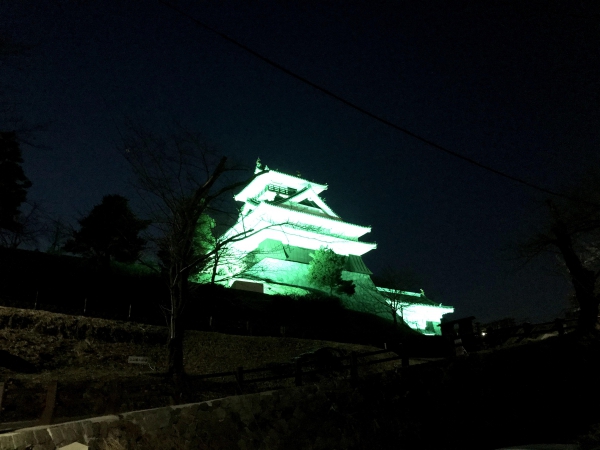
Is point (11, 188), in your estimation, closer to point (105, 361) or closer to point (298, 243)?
point (105, 361)

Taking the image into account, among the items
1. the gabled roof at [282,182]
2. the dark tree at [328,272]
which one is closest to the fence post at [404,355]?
the dark tree at [328,272]

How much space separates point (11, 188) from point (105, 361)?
13.7m

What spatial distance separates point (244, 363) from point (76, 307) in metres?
7.84

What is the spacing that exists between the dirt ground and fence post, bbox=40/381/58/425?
0.18 metres

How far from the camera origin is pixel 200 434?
24.4 feet

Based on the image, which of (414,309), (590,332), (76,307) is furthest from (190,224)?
(414,309)

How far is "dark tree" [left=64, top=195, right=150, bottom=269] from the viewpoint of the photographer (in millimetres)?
26891

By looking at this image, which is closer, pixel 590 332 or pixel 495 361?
pixel 495 361

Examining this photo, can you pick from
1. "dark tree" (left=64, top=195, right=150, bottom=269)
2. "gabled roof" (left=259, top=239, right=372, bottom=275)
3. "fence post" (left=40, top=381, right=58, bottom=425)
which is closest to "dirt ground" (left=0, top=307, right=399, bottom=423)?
"fence post" (left=40, top=381, right=58, bottom=425)

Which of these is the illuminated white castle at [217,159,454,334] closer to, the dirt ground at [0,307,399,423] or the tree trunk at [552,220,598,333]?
the dirt ground at [0,307,399,423]

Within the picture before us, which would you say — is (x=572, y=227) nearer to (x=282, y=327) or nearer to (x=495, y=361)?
(x=495, y=361)

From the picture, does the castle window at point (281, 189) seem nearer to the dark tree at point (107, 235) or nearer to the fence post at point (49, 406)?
the dark tree at point (107, 235)

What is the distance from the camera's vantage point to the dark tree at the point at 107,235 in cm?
2689

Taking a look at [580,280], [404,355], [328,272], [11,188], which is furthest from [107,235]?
[580,280]
